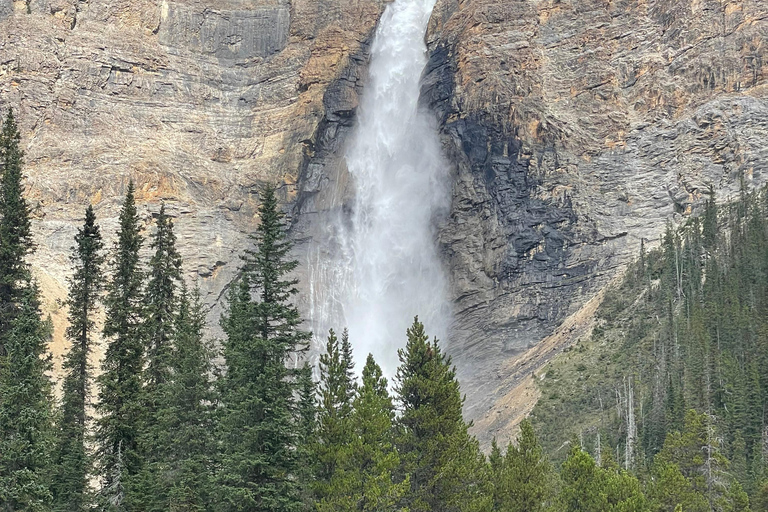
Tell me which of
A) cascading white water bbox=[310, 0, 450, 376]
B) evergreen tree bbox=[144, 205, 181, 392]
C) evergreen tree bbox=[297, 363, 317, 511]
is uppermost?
cascading white water bbox=[310, 0, 450, 376]

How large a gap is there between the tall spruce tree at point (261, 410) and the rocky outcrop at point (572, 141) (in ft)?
169

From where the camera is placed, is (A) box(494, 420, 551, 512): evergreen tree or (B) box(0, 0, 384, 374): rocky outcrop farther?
(B) box(0, 0, 384, 374): rocky outcrop

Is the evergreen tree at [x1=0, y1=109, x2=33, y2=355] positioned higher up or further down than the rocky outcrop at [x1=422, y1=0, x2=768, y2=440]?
further down

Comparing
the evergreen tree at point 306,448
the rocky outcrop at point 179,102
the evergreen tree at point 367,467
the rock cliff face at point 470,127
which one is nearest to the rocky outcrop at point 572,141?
the rock cliff face at point 470,127

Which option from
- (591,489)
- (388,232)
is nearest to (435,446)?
(591,489)

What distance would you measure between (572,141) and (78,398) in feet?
237

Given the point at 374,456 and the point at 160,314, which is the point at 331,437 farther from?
the point at 160,314

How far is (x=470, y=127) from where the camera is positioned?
101m

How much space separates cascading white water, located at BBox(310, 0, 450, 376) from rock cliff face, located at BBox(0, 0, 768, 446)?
91.7 inches

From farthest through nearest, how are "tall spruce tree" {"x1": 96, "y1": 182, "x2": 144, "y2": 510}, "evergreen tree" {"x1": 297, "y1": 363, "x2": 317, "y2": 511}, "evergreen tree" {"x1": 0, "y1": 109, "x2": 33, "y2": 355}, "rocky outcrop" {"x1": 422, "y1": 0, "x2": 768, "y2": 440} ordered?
"rocky outcrop" {"x1": 422, "y1": 0, "x2": 768, "y2": 440}
"tall spruce tree" {"x1": 96, "y1": 182, "x2": 144, "y2": 510}
"evergreen tree" {"x1": 297, "y1": 363, "x2": 317, "y2": 511}
"evergreen tree" {"x1": 0, "y1": 109, "x2": 33, "y2": 355}

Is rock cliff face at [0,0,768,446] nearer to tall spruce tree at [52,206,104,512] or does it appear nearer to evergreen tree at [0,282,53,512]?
tall spruce tree at [52,206,104,512]

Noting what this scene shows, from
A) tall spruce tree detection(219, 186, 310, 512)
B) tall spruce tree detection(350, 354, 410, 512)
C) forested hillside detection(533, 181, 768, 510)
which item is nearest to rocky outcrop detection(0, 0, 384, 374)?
forested hillside detection(533, 181, 768, 510)

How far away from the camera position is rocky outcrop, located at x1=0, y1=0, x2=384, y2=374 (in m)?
102

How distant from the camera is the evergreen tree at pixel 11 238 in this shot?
31.8m
